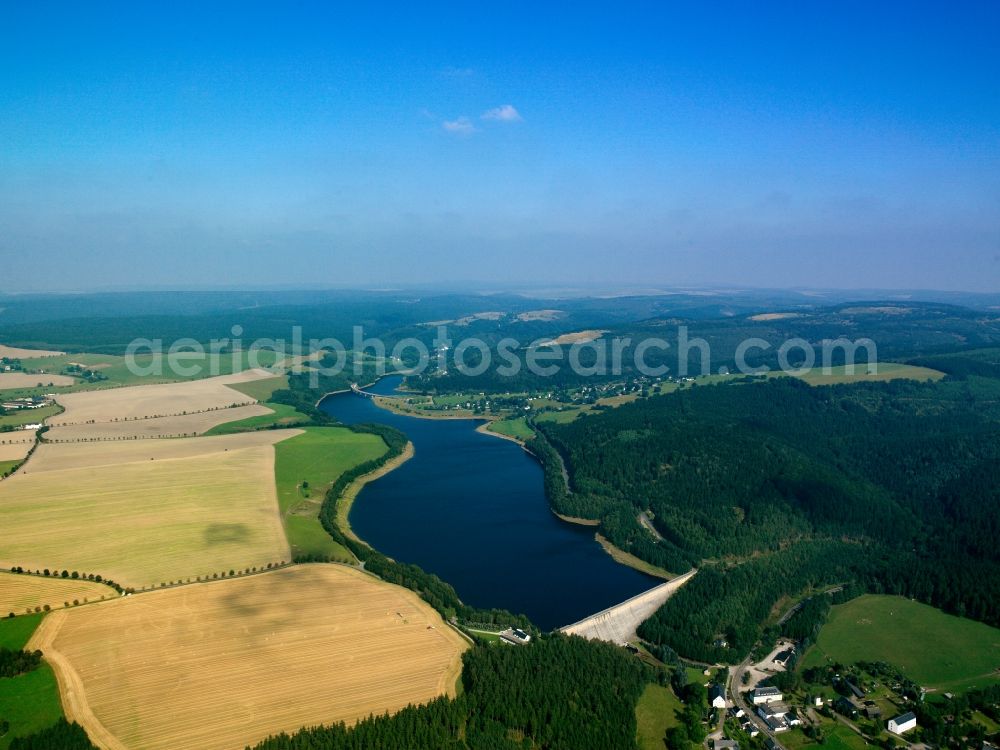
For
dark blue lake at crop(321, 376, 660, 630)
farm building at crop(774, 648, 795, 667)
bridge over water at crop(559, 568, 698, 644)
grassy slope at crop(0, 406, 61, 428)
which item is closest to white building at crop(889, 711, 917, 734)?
farm building at crop(774, 648, 795, 667)

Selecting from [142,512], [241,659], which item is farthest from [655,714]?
[142,512]

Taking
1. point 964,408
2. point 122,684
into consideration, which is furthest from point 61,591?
point 964,408

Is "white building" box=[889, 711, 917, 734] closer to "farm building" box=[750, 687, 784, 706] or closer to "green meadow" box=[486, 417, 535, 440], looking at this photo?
"farm building" box=[750, 687, 784, 706]

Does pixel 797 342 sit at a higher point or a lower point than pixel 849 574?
higher

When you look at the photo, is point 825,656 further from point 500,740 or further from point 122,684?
point 122,684

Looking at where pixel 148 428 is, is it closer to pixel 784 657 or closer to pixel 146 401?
pixel 146 401

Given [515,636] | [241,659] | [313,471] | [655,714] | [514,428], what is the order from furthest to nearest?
[514,428], [313,471], [515,636], [241,659], [655,714]

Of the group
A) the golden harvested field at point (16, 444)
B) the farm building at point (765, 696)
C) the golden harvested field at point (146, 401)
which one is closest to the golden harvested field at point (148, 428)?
the golden harvested field at point (16, 444)
